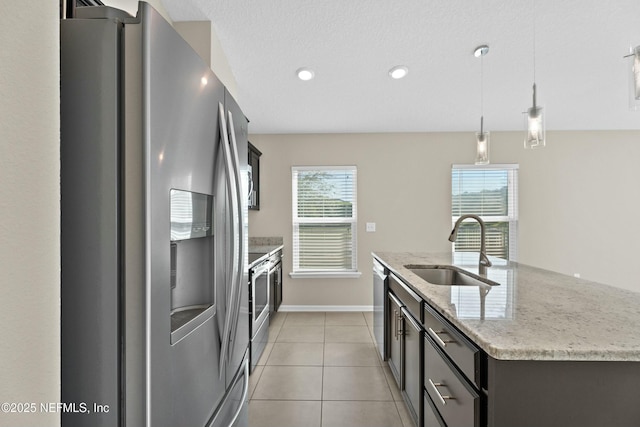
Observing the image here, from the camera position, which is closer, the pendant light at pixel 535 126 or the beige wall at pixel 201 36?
the pendant light at pixel 535 126

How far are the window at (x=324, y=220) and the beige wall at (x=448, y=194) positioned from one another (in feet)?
0.38

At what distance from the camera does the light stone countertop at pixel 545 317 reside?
33.8 inches

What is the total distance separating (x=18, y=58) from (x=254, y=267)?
2.21m

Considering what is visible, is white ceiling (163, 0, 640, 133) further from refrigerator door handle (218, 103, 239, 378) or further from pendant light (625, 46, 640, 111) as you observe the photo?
Result: refrigerator door handle (218, 103, 239, 378)

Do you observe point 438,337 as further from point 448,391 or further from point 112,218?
point 112,218

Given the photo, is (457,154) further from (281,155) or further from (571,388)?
(571,388)

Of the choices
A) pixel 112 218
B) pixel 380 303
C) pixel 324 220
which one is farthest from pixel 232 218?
pixel 324 220

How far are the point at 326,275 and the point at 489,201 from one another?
2.55 m

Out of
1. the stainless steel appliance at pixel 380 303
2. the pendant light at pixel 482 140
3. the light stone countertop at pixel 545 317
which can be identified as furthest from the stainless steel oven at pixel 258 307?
the pendant light at pixel 482 140

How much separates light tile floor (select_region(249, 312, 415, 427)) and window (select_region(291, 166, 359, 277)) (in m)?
1.12

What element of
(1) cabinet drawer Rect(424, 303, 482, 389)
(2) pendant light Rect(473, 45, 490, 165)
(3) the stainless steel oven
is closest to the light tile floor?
(3) the stainless steel oven

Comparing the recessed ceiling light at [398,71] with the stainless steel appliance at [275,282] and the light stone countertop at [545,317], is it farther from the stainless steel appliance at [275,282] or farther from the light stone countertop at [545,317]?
the stainless steel appliance at [275,282]

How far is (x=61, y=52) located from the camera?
27.9 inches

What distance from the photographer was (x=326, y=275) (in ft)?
14.9
